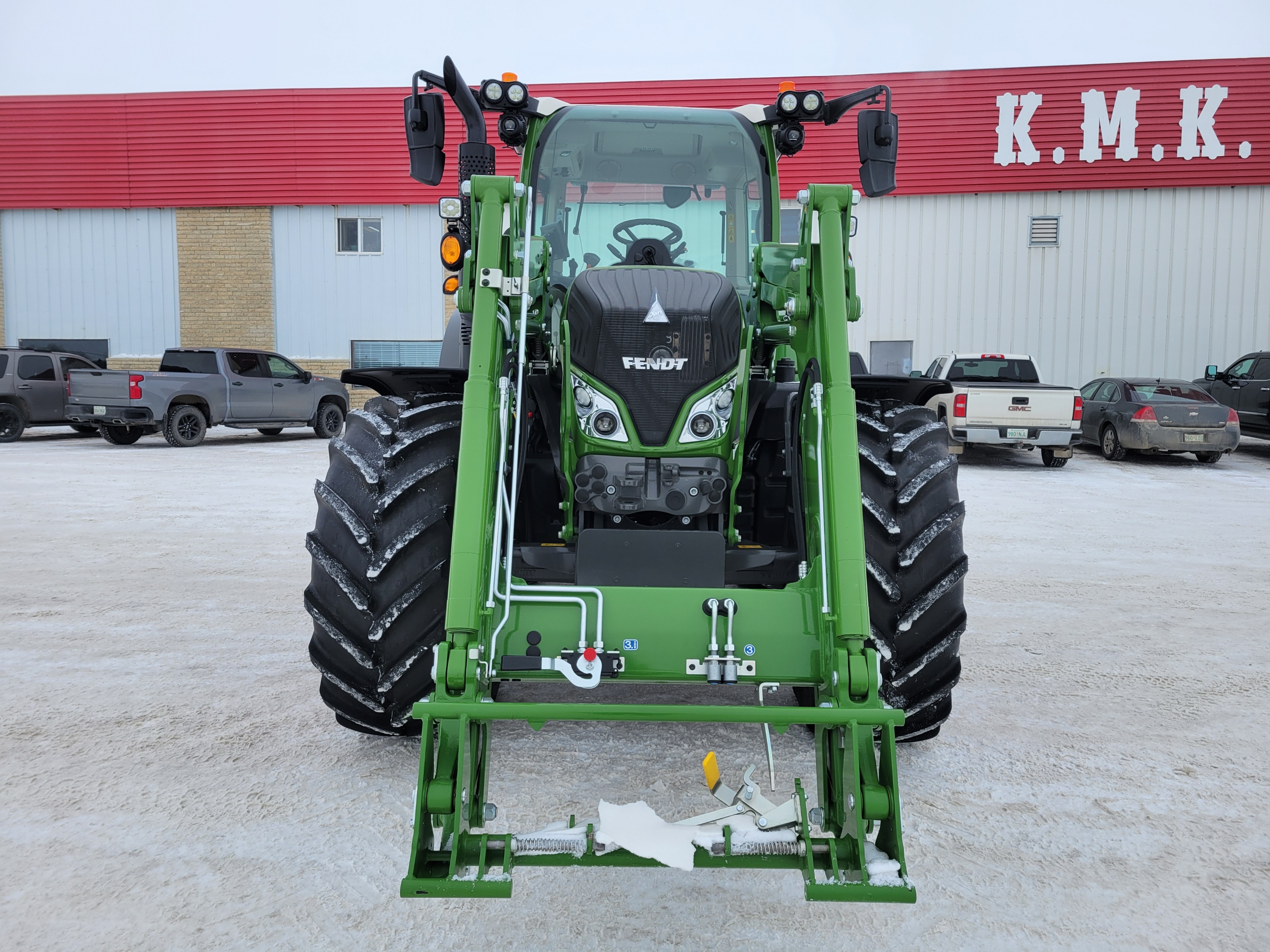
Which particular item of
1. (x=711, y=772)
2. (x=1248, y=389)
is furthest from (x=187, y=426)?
(x=1248, y=389)

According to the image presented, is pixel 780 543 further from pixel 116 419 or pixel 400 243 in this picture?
pixel 400 243

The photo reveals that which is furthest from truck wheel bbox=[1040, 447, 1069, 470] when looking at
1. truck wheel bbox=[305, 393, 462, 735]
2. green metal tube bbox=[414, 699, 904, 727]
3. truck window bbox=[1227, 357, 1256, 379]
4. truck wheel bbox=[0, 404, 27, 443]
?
truck wheel bbox=[0, 404, 27, 443]

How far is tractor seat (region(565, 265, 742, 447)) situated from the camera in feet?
11.3

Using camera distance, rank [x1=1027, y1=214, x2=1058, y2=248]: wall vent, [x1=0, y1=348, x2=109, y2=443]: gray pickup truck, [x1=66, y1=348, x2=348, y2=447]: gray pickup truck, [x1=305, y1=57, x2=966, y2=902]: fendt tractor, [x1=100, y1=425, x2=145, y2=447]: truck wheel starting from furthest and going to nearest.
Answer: [x1=1027, y1=214, x2=1058, y2=248]: wall vent, [x1=0, y1=348, x2=109, y2=443]: gray pickup truck, [x1=100, y1=425, x2=145, y2=447]: truck wheel, [x1=66, y1=348, x2=348, y2=447]: gray pickup truck, [x1=305, y1=57, x2=966, y2=902]: fendt tractor

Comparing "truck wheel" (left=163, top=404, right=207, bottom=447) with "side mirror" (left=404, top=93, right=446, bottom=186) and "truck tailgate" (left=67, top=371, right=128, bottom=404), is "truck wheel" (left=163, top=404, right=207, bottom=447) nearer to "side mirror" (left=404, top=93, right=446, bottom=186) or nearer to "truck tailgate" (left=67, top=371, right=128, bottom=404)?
"truck tailgate" (left=67, top=371, right=128, bottom=404)

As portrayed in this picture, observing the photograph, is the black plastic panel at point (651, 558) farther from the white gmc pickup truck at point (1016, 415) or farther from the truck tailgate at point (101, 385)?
the truck tailgate at point (101, 385)

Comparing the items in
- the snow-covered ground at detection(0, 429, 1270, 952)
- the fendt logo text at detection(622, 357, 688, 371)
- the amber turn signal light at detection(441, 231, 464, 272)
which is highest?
the amber turn signal light at detection(441, 231, 464, 272)

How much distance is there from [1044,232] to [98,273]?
21.5 metres

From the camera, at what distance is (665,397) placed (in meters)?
3.46

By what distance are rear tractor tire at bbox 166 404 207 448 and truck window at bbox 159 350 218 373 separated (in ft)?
2.39

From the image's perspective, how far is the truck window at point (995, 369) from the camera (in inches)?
643

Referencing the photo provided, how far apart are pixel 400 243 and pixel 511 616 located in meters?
20.8

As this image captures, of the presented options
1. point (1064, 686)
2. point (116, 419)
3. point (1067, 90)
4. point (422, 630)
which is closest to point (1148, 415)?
point (1067, 90)

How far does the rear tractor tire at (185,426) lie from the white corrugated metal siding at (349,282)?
5.40 meters
